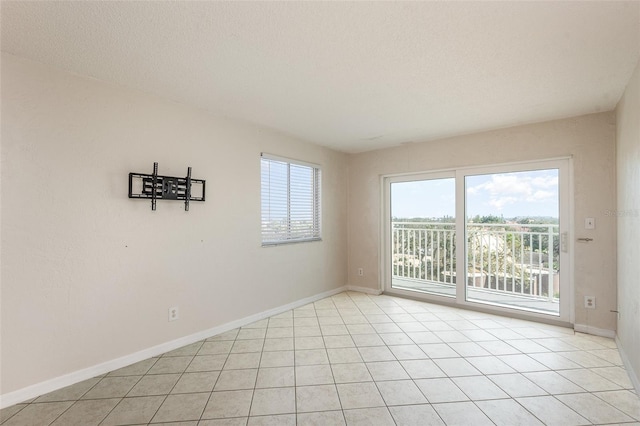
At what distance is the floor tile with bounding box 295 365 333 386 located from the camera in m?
2.11

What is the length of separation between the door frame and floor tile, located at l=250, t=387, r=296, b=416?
273 centimetres

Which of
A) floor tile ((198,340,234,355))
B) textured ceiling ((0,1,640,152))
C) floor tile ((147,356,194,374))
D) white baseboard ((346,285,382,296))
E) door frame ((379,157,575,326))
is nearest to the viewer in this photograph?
textured ceiling ((0,1,640,152))

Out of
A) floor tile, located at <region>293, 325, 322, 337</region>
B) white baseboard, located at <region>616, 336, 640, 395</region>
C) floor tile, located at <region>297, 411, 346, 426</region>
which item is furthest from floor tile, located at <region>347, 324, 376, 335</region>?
white baseboard, located at <region>616, 336, 640, 395</region>

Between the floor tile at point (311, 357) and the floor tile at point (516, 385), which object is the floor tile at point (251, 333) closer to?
the floor tile at point (311, 357)

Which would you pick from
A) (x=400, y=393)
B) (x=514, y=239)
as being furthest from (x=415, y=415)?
(x=514, y=239)

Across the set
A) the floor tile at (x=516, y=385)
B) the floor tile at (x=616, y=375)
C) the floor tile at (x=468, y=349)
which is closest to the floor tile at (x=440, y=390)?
the floor tile at (x=516, y=385)

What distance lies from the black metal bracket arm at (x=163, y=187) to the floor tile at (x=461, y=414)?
100 inches

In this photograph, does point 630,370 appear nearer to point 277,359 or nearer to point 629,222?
point 629,222

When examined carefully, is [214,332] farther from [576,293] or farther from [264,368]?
[576,293]

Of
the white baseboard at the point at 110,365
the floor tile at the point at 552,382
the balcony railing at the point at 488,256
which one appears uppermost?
the balcony railing at the point at 488,256

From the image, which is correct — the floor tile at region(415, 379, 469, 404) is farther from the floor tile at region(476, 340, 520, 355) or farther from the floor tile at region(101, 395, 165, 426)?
the floor tile at region(101, 395, 165, 426)

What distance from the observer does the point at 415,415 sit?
1750mm

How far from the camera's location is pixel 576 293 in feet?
9.94

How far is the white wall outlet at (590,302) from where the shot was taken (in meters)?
2.94
